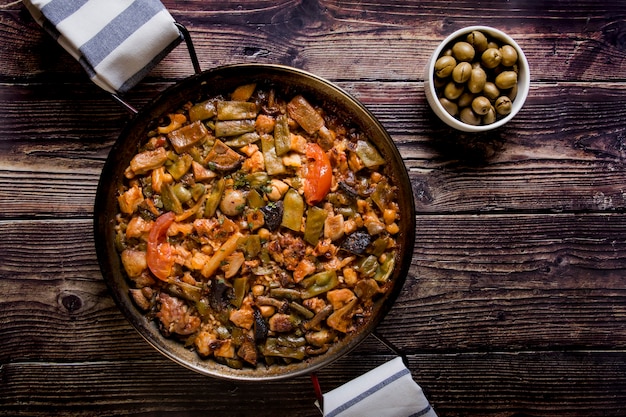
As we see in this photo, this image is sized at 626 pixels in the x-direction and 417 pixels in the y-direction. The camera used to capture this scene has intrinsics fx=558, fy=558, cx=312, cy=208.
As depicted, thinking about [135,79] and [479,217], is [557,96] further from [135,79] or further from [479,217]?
[135,79]

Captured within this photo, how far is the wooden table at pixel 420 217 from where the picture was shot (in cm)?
316

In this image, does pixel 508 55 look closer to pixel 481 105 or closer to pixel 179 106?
pixel 481 105

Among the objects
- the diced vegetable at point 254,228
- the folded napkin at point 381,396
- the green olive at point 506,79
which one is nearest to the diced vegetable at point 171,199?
the diced vegetable at point 254,228

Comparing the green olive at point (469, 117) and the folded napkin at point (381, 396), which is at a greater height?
the green olive at point (469, 117)

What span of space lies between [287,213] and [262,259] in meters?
0.28

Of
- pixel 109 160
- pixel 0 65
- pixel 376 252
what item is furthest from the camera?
pixel 0 65

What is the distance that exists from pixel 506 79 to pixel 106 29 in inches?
82.3

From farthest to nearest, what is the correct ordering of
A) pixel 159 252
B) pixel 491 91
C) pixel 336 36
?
pixel 336 36 → pixel 491 91 → pixel 159 252

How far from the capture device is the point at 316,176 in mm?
2861

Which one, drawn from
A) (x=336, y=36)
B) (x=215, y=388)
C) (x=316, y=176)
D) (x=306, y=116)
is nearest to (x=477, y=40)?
(x=336, y=36)

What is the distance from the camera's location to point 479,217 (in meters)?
3.28

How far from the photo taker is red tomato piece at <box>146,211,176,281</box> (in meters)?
2.84

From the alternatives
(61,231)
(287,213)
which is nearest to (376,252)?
(287,213)

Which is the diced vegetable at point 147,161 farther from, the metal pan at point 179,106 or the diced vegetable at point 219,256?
the diced vegetable at point 219,256
